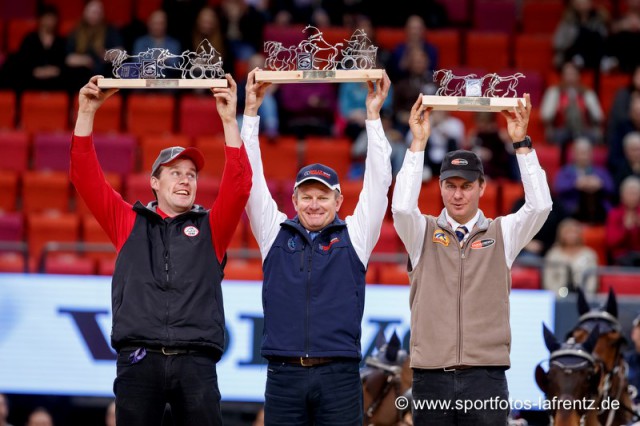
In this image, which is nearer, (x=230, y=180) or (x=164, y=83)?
(x=230, y=180)

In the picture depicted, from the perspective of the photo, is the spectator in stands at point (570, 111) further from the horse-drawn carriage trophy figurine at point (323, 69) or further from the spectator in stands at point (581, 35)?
the horse-drawn carriage trophy figurine at point (323, 69)

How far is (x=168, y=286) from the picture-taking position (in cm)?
615

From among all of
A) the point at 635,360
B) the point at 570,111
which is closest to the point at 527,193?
the point at 635,360

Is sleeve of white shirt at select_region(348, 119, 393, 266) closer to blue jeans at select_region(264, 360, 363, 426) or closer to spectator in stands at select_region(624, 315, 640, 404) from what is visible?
blue jeans at select_region(264, 360, 363, 426)

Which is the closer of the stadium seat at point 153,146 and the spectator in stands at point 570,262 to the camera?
the spectator in stands at point 570,262

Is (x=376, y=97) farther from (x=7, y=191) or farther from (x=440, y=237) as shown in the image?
(x=7, y=191)

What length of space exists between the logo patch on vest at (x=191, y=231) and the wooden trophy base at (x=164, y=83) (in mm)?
706

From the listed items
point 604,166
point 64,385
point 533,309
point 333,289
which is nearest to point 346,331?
point 333,289

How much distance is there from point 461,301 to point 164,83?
1.86 metres

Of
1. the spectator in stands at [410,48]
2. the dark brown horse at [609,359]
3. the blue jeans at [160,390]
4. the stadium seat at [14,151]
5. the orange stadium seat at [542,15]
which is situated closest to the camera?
the blue jeans at [160,390]

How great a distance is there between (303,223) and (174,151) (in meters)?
0.76

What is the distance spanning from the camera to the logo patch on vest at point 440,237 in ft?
21.0

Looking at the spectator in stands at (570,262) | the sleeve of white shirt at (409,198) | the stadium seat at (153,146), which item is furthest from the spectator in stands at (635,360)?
the stadium seat at (153,146)

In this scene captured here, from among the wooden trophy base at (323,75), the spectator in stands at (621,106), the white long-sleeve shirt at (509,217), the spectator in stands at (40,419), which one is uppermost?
the spectator in stands at (621,106)
